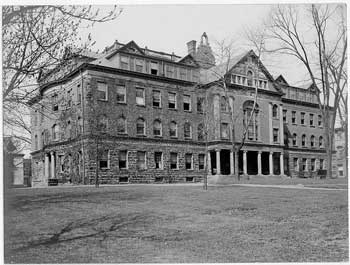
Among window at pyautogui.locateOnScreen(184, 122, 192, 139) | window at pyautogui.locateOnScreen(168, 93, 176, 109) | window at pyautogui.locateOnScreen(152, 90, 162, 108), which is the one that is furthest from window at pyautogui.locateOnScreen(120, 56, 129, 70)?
window at pyautogui.locateOnScreen(184, 122, 192, 139)

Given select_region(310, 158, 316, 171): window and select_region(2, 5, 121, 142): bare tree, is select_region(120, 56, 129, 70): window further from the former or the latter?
select_region(310, 158, 316, 171): window

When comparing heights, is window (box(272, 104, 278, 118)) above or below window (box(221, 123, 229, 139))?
above

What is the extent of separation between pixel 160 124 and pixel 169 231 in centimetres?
2226

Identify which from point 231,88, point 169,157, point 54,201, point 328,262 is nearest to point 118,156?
point 169,157

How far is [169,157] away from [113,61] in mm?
8885

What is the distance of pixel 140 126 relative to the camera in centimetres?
3072

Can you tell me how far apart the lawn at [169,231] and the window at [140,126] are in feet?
54.5

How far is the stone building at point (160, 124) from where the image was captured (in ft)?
81.9

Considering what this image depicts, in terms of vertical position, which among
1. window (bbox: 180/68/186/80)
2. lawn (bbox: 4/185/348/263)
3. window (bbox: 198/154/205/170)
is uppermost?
window (bbox: 180/68/186/80)

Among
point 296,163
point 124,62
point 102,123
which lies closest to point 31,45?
point 102,123

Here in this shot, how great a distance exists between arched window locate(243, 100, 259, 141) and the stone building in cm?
10

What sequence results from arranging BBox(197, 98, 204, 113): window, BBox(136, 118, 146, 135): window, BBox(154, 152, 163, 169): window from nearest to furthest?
1. BBox(136, 118, 146, 135): window
2. BBox(154, 152, 163, 169): window
3. BBox(197, 98, 204, 113): window

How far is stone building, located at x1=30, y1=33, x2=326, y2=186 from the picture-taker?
2495 centimetres

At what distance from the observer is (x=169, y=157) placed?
32.5m
